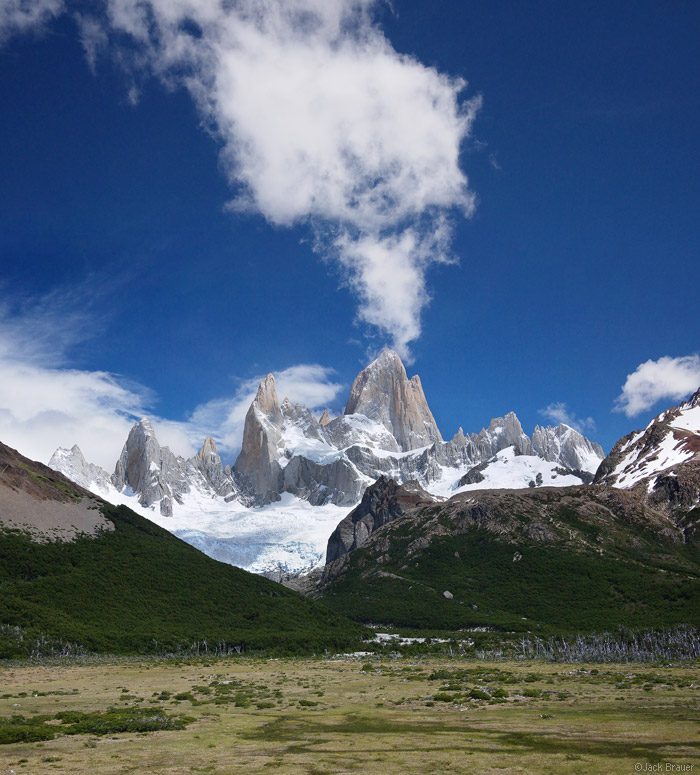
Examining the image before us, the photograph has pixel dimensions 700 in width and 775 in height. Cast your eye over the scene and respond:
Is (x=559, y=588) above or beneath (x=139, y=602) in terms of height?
above

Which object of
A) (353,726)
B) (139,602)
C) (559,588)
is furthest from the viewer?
(559,588)

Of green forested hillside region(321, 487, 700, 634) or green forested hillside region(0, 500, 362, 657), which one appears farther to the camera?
green forested hillside region(321, 487, 700, 634)

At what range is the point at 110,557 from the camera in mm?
143625

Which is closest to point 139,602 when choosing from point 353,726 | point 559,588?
point 353,726

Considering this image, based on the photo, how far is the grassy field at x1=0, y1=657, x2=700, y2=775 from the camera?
23.8m

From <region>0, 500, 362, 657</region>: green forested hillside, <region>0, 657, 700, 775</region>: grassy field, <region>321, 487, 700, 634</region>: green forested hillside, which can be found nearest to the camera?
<region>0, 657, 700, 775</region>: grassy field

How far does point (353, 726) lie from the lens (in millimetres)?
34188

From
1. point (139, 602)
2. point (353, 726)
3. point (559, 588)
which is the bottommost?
point (353, 726)

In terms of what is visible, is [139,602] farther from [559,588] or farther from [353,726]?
[559,588]

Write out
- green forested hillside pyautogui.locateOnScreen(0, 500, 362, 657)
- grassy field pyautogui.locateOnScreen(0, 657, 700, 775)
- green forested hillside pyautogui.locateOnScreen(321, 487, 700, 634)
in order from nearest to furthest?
1. grassy field pyautogui.locateOnScreen(0, 657, 700, 775)
2. green forested hillside pyautogui.locateOnScreen(0, 500, 362, 657)
3. green forested hillside pyautogui.locateOnScreen(321, 487, 700, 634)

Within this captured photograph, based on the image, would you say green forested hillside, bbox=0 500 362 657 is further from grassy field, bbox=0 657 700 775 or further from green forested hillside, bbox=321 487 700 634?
grassy field, bbox=0 657 700 775

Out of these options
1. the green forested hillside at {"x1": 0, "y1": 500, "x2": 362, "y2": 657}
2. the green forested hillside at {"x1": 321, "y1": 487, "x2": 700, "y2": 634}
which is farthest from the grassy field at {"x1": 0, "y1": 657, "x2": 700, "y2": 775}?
the green forested hillside at {"x1": 321, "y1": 487, "x2": 700, "y2": 634}

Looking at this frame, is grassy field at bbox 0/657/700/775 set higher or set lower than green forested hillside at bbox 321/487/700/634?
lower

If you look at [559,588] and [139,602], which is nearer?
[139,602]
